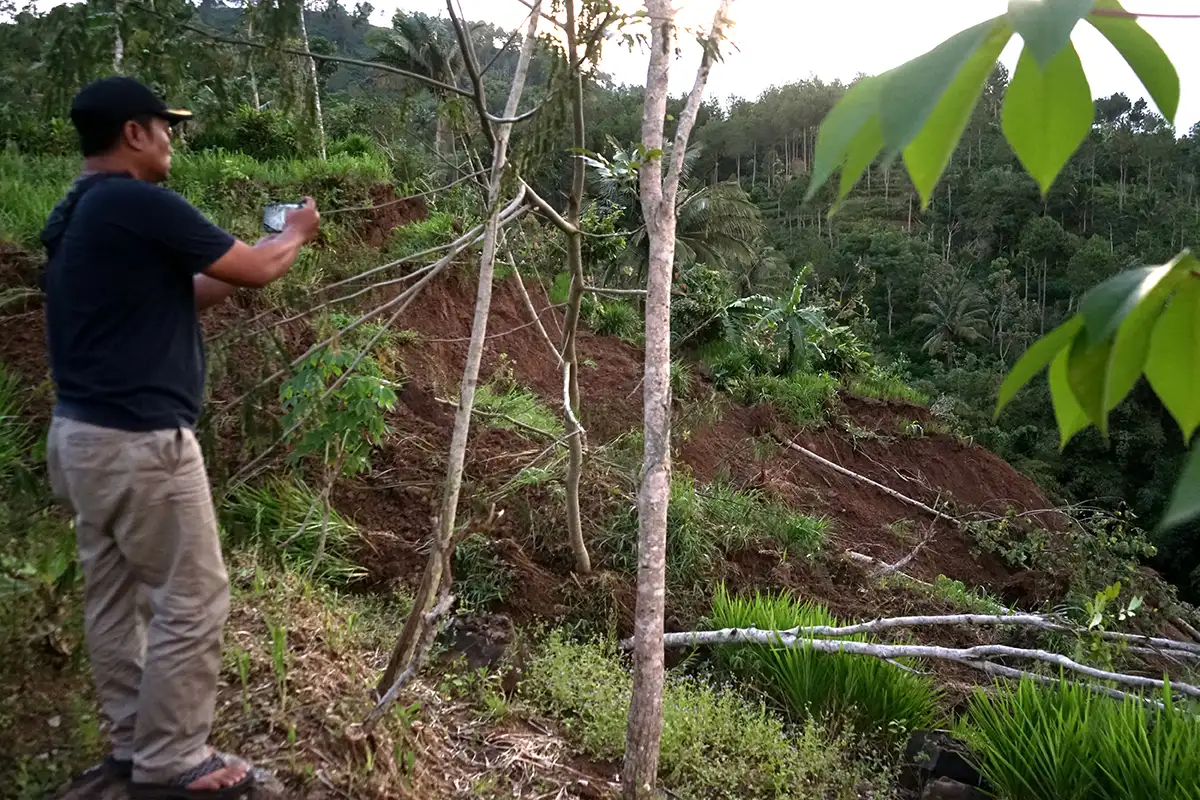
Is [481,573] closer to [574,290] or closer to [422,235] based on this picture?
[574,290]

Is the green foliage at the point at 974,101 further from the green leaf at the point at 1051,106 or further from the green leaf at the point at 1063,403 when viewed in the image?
the green leaf at the point at 1063,403

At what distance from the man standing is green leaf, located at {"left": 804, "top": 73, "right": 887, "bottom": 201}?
6.44ft

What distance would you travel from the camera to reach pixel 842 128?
1.48 feet

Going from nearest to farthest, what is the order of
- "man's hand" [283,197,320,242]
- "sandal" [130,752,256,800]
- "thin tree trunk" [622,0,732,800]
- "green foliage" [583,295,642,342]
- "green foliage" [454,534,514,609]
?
"sandal" [130,752,256,800] → "man's hand" [283,197,320,242] → "thin tree trunk" [622,0,732,800] → "green foliage" [454,534,514,609] → "green foliage" [583,295,642,342]

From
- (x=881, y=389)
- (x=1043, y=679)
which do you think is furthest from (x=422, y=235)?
(x=881, y=389)

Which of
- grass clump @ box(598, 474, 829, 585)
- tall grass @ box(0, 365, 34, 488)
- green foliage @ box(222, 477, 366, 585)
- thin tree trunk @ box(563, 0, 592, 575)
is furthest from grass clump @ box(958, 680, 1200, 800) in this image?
tall grass @ box(0, 365, 34, 488)

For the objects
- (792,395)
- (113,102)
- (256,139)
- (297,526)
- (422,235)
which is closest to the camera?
(113,102)

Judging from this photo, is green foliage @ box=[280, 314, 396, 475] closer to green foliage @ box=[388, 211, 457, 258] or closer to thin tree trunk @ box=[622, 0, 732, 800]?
thin tree trunk @ box=[622, 0, 732, 800]

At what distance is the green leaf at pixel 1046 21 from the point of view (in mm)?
404

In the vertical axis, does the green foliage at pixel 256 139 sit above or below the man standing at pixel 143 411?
above

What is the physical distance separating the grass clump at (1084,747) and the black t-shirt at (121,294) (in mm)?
3700

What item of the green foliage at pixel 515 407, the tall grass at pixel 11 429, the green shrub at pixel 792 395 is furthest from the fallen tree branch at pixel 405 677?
the green shrub at pixel 792 395

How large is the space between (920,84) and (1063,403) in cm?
33

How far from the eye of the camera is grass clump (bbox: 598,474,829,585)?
553cm
